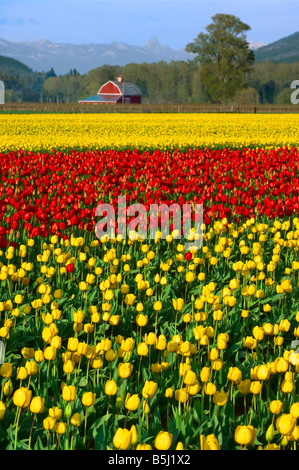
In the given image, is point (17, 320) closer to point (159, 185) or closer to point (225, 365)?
point (225, 365)

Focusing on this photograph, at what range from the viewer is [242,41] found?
283 ft

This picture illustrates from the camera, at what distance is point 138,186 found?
1023cm

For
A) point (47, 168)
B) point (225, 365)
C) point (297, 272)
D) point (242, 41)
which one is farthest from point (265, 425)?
point (242, 41)

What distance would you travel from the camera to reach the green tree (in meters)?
85.2

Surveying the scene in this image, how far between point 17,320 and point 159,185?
625 centimetres

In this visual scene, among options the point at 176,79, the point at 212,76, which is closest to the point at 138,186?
the point at 212,76

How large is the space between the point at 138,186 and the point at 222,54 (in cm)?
8074

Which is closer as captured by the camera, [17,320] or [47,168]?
[17,320]

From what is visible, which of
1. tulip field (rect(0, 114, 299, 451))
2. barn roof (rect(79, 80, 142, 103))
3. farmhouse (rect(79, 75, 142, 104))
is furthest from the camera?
farmhouse (rect(79, 75, 142, 104))

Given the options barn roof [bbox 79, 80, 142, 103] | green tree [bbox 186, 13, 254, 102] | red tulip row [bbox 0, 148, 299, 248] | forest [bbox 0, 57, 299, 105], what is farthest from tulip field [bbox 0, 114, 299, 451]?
forest [bbox 0, 57, 299, 105]

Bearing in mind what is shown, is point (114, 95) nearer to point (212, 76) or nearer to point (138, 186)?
point (212, 76)

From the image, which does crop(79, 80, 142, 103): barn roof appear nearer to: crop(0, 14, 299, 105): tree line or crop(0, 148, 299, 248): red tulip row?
crop(0, 14, 299, 105): tree line

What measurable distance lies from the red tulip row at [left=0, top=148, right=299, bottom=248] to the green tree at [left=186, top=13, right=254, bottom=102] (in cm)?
7358
